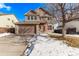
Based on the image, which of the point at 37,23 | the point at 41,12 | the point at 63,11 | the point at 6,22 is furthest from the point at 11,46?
the point at 63,11

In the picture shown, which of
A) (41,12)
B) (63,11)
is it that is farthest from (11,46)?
(63,11)

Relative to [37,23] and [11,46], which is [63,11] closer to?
[37,23]

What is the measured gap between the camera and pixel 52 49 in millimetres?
2344

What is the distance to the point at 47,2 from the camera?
235 centimetres

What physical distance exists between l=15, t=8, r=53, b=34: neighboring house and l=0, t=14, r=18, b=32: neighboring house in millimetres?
67

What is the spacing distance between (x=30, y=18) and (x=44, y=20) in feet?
0.50

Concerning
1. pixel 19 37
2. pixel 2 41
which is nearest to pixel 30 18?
pixel 19 37

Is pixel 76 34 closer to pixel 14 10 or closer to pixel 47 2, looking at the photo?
pixel 47 2

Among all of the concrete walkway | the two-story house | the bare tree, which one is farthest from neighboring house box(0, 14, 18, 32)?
the bare tree

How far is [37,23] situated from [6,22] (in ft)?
1.09

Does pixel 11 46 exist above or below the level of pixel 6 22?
below

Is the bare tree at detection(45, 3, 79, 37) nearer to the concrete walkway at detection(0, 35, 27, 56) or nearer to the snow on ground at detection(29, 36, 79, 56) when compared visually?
the snow on ground at detection(29, 36, 79, 56)

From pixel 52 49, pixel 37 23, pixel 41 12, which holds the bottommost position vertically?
pixel 52 49

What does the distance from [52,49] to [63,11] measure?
1.40 feet
